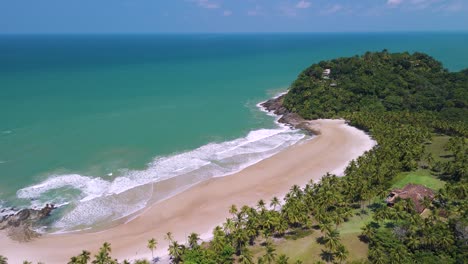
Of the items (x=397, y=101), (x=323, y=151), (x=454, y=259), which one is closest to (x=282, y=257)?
(x=454, y=259)

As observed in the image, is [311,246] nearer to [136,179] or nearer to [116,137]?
[136,179]

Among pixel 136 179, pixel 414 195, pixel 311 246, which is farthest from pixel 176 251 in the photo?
pixel 414 195

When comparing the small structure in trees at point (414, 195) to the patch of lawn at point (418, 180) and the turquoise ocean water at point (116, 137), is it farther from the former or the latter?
the turquoise ocean water at point (116, 137)

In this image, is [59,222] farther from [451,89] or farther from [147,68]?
[147,68]

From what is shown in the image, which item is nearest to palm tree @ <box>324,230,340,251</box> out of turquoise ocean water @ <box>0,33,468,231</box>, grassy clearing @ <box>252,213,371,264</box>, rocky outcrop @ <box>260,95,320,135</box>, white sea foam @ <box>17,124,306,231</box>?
grassy clearing @ <box>252,213,371,264</box>

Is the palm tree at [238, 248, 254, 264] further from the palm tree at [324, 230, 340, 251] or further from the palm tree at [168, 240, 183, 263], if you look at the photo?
the palm tree at [324, 230, 340, 251]

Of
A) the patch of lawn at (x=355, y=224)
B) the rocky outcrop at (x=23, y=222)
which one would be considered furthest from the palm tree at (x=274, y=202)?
the rocky outcrop at (x=23, y=222)

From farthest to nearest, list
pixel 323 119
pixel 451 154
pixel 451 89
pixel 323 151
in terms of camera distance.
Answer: pixel 451 89 < pixel 323 119 < pixel 323 151 < pixel 451 154
